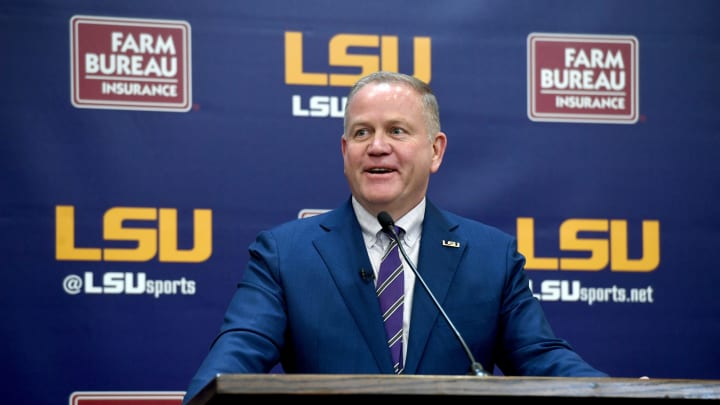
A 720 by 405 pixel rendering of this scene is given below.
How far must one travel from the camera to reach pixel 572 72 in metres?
3.90

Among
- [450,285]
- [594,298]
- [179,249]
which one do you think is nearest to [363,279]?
[450,285]

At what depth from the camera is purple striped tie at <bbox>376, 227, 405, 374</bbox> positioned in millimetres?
2531

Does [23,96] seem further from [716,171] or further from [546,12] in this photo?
[716,171]

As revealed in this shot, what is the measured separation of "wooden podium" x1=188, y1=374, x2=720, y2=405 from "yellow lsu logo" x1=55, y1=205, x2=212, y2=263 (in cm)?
193

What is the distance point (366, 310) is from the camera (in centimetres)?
253

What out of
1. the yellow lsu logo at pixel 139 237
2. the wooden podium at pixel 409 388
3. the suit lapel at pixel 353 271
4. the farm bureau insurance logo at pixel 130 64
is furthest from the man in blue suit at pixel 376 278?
the farm bureau insurance logo at pixel 130 64

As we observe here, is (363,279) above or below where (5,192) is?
below

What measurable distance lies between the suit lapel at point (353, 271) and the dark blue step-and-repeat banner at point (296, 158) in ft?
3.26

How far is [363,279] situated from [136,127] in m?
1.40

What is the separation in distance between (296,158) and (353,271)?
3.87ft

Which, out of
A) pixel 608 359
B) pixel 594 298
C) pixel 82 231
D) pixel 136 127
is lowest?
pixel 608 359

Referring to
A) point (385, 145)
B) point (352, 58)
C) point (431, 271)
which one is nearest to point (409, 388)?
point (431, 271)

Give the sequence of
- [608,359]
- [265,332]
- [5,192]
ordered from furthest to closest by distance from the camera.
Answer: [608,359] < [5,192] < [265,332]

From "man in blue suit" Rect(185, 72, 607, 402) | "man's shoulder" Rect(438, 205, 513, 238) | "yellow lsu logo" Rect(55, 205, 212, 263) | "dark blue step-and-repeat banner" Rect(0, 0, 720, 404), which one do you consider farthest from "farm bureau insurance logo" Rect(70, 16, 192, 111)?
"man's shoulder" Rect(438, 205, 513, 238)
